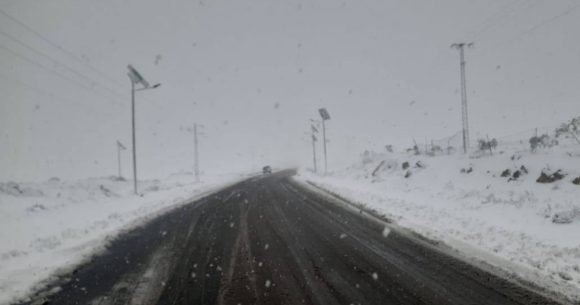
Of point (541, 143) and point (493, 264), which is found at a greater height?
point (541, 143)

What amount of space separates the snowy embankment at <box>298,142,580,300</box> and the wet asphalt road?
0.89 m

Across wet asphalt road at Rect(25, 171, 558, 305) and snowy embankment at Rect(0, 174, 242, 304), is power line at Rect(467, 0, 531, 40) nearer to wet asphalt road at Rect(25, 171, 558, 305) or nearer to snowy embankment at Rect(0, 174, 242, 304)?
wet asphalt road at Rect(25, 171, 558, 305)

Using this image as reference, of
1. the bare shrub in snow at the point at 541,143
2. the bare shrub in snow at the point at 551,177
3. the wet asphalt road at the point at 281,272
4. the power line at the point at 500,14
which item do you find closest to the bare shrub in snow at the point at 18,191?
the wet asphalt road at the point at 281,272

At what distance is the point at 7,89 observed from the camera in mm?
135125

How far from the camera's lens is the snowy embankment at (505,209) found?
6818mm

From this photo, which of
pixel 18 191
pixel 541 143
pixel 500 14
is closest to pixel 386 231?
pixel 541 143

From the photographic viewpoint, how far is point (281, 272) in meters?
6.50

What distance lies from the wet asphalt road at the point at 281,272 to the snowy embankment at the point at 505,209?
89 cm

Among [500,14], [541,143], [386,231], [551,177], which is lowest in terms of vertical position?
[386,231]

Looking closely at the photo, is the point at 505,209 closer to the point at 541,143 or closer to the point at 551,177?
the point at 551,177

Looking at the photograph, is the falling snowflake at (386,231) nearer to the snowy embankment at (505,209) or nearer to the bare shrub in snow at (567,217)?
the snowy embankment at (505,209)

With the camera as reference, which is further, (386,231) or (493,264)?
(386,231)

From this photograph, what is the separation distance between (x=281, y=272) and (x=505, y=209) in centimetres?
835

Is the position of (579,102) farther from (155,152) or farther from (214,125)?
(214,125)
